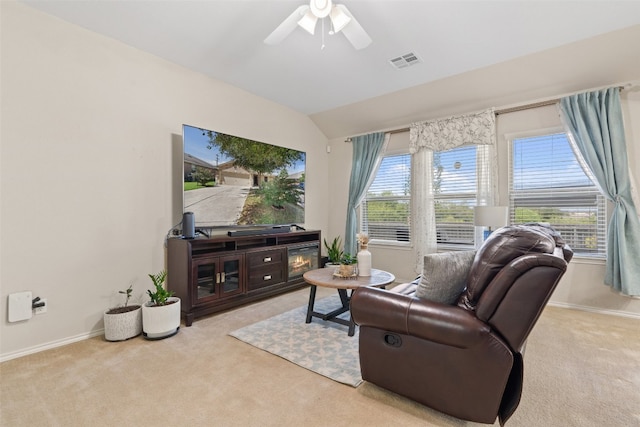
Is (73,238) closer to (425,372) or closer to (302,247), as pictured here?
(302,247)

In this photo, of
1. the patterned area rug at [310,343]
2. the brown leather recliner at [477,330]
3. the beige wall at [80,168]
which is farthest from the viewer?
the beige wall at [80,168]

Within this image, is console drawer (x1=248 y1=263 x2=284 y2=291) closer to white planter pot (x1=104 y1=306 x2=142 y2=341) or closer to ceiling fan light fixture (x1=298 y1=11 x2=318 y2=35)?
white planter pot (x1=104 y1=306 x2=142 y2=341)

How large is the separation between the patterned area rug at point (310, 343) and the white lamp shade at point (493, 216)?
6.10ft

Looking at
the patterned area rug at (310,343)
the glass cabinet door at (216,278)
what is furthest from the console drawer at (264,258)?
the patterned area rug at (310,343)

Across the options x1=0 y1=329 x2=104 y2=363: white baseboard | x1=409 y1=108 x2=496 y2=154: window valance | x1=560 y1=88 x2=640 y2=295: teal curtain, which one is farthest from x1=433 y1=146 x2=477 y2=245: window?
x1=0 y1=329 x2=104 y2=363: white baseboard

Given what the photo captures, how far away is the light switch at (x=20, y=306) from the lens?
220 centimetres

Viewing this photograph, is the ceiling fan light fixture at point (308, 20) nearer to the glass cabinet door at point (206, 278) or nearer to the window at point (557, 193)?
the glass cabinet door at point (206, 278)

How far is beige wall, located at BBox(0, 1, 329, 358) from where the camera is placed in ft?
7.37

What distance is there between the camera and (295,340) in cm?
247

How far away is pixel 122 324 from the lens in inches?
97.3

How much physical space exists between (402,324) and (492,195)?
2.93 metres

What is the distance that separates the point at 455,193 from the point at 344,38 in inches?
100

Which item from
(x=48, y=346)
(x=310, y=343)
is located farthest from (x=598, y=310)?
(x=48, y=346)

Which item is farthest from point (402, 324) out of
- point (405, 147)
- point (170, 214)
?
point (405, 147)
